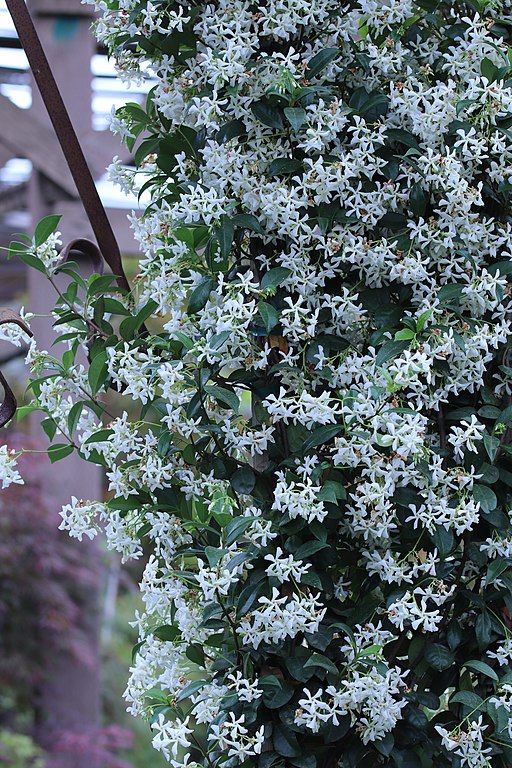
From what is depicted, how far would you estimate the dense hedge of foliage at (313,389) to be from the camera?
96 cm

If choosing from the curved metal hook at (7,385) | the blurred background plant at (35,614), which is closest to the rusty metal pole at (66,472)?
the blurred background plant at (35,614)

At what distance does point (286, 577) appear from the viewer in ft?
3.08

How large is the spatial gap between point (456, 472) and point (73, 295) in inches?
17.7

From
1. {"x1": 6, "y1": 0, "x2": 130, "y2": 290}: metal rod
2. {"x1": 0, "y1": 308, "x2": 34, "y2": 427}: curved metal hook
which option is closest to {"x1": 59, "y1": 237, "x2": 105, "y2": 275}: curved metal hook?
{"x1": 6, "y1": 0, "x2": 130, "y2": 290}: metal rod

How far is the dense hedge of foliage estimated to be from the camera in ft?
3.14

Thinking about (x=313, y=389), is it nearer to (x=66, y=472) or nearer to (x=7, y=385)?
(x=7, y=385)

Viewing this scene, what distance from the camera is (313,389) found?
1016 mm

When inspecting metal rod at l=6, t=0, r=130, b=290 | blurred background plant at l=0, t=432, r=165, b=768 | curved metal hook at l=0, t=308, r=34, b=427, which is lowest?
blurred background plant at l=0, t=432, r=165, b=768

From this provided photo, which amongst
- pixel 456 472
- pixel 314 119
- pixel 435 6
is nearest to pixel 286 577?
pixel 456 472

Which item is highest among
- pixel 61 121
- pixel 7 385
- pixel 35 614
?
pixel 61 121

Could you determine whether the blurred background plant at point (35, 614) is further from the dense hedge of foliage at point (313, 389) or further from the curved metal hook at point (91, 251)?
the dense hedge of foliage at point (313, 389)

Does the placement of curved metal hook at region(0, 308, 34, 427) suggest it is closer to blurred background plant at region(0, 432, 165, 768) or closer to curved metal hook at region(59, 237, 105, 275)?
curved metal hook at region(59, 237, 105, 275)

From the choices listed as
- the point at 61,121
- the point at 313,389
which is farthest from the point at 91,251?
the point at 313,389

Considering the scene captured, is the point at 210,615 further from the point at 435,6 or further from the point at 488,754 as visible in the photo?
the point at 435,6
